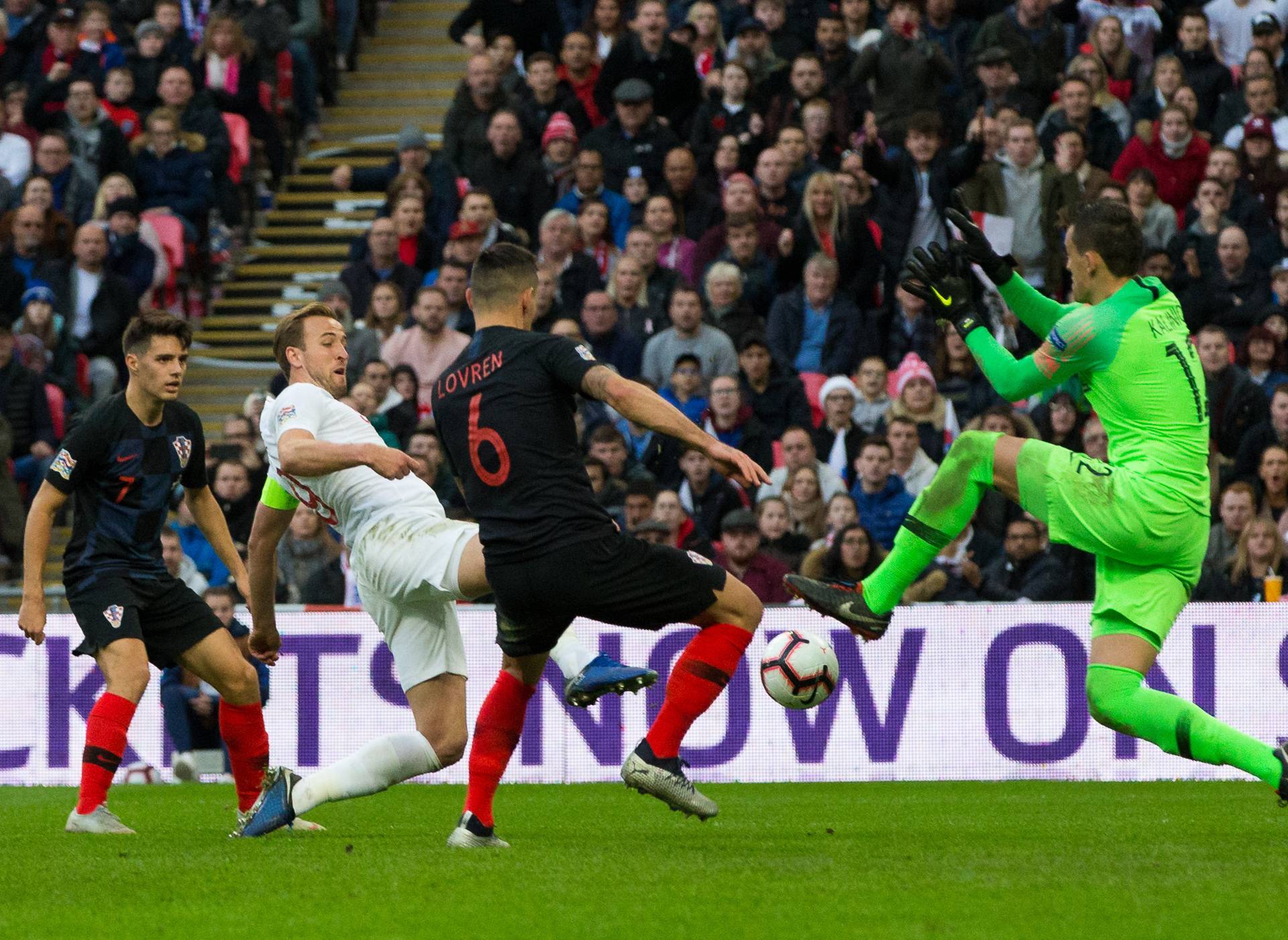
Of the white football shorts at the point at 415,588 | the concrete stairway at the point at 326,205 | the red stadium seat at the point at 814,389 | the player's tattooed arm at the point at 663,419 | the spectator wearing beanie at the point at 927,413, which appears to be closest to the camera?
the player's tattooed arm at the point at 663,419

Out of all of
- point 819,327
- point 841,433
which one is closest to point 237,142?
point 819,327

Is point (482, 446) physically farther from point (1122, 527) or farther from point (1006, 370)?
point (1122, 527)

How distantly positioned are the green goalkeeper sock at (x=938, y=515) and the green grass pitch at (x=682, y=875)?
103 centimetres

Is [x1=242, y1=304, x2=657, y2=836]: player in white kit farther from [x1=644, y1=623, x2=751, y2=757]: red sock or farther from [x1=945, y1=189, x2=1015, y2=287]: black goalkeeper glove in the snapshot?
[x1=945, y1=189, x2=1015, y2=287]: black goalkeeper glove

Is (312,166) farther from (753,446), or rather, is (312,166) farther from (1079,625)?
(1079,625)

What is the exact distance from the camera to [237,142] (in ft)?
62.0

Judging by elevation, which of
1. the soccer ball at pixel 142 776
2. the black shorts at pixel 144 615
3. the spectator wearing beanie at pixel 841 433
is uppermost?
the black shorts at pixel 144 615

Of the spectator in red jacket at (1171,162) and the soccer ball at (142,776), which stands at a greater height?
the spectator in red jacket at (1171,162)

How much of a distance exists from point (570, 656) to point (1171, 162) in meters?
9.96

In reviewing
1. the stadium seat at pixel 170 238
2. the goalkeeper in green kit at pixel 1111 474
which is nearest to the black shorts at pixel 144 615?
the goalkeeper in green kit at pixel 1111 474

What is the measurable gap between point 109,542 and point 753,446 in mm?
6585

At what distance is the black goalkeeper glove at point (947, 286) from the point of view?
25.6 ft

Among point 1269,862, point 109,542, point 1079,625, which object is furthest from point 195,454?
point 1079,625

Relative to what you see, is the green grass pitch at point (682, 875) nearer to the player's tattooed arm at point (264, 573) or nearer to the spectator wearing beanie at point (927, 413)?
the player's tattooed arm at point (264, 573)
